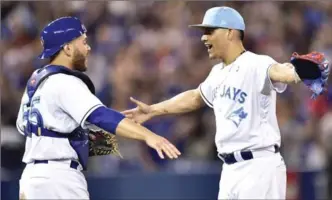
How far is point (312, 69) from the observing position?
6.92m

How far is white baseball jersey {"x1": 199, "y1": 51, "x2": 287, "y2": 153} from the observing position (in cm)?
726

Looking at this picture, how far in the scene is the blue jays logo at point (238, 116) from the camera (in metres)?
7.29

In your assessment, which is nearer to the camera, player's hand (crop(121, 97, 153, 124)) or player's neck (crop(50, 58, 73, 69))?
player's neck (crop(50, 58, 73, 69))

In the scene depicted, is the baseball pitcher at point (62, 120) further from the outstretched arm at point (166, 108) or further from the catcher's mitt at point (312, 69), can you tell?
the catcher's mitt at point (312, 69)

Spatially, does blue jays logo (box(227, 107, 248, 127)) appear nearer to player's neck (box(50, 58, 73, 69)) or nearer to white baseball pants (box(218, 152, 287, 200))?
white baseball pants (box(218, 152, 287, 200))

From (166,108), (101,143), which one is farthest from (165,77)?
(101,143)

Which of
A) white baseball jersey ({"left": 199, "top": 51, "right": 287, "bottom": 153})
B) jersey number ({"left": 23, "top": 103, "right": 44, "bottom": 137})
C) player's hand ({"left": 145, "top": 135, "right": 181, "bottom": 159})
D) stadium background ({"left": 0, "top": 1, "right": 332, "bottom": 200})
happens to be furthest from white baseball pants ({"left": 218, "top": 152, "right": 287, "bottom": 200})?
stadium background ({"left": 0, "top": 1, "right": 332, "bottom": 200})

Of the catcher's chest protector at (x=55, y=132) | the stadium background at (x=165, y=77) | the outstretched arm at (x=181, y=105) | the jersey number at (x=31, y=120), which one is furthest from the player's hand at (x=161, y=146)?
the stadium background at (x=165, y=77)

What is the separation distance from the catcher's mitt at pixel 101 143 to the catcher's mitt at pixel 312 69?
1.62 m

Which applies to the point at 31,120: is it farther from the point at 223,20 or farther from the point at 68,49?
Answer: the point at 223,20

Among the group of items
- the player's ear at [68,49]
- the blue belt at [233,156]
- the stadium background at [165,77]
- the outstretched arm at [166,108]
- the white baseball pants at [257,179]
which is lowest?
the stadium background at [165,77]

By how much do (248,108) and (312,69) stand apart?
24.6 inches

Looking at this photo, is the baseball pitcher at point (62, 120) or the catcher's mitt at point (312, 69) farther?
the catcher's mitt at point (312, 69)

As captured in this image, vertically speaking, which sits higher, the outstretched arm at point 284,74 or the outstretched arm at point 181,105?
the outstretched arm at point 284,74
